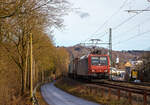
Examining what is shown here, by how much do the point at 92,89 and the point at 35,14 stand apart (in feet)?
44.9

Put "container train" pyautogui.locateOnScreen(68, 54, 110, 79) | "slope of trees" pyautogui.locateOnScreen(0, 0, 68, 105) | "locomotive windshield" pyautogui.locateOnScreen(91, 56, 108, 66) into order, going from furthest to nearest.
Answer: "locomotive windshield" pyautogui.locateOnScreen(91, 56, 108, 66)
"container train" pyautogui.locateOnScreen(68, 54, 110, 79)
"slope of trees" pyautogui.locateOnScreen(0, 0, 68, 105)

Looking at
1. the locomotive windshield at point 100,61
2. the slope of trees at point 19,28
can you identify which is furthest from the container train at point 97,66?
the slope of trees at point 19,28

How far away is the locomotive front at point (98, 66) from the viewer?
28359mm

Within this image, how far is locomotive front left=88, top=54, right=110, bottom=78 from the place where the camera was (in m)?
28.4

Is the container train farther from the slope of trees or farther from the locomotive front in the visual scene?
the slope of trees

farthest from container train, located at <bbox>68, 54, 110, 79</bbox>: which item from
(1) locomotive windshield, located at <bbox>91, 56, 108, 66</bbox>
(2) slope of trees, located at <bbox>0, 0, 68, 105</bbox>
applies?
(2) slope of trees, located at <bbox>0, 0, 68, 105</bbox>

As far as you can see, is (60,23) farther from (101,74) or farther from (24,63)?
(101,74)

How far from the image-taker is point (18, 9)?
8.34 meters

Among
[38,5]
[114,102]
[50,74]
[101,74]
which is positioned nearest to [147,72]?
[101,74]

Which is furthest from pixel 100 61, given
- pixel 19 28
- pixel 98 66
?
pixel 19 28

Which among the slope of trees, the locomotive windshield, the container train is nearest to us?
the slope of trees

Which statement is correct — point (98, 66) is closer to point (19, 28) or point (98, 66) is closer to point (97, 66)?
point (97, 66)

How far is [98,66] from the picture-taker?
28.9 meters

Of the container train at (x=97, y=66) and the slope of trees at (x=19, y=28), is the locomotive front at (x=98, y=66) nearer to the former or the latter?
the container train at (x=97, y=66)
